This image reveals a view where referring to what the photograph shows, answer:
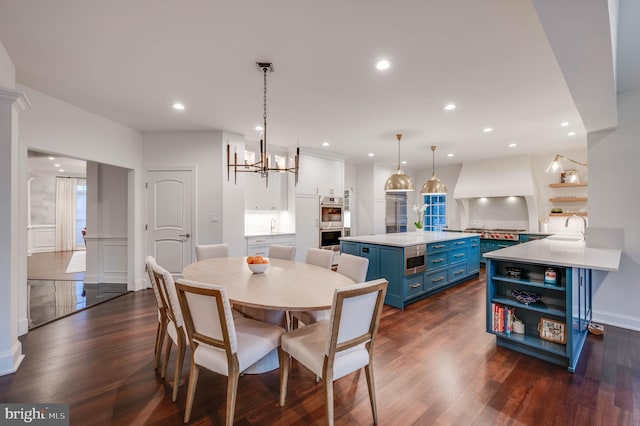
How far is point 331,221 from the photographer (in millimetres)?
6180

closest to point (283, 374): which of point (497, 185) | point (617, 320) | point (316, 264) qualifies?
point (316, 264)

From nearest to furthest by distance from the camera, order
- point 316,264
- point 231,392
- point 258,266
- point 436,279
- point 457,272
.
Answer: point 231,392 < point 258,266 < point 316,264 < point 436,279 < point 457,272

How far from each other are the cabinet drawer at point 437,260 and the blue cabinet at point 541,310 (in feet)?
4.64

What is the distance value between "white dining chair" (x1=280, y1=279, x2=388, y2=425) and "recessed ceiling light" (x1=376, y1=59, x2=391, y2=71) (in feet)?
5.99

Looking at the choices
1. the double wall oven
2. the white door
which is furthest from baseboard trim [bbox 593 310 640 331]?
the white door

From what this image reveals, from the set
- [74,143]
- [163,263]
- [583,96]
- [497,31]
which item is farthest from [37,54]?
[583,96]

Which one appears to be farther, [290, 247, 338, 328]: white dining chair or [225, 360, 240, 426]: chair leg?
[290, 247, 338, 328]: white dining chair

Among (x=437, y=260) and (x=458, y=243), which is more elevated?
(x=458, y=243)

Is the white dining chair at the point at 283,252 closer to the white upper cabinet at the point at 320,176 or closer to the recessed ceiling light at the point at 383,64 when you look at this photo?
the recessed ceiling light at the point at 383,64

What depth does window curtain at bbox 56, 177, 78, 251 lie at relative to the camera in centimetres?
849

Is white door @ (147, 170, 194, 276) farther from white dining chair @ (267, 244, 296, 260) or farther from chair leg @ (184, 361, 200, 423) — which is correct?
chair leg @ (184, 361, 200, 423)

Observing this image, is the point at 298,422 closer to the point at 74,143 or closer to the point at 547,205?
the point at 74,143

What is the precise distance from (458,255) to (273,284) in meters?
3.84

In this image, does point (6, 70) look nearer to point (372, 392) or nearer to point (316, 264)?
point (316, 264)
